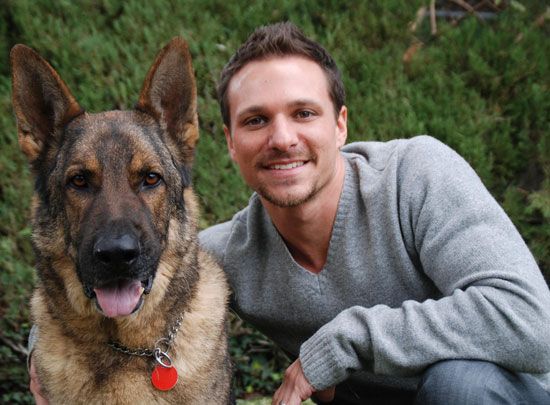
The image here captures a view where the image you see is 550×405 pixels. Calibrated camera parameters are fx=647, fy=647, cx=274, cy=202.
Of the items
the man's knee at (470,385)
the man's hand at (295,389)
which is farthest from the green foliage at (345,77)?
the man's knee at (470,385)

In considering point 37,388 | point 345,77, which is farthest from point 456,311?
point 345,77

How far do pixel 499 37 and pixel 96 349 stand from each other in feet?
12.1

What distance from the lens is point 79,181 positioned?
8.14 ft

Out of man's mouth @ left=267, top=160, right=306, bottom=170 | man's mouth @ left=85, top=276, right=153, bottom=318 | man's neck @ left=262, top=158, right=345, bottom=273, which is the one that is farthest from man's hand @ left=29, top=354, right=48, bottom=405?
man's mouth @ left=267, top=160, right=306, bottom=170

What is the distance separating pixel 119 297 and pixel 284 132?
0.96 m

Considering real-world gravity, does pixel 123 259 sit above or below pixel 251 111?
below

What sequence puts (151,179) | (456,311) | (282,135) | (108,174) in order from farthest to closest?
(282,135)
(151,179)
(108,174)
(456,311)

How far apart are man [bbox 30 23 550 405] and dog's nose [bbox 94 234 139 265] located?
0.77 m

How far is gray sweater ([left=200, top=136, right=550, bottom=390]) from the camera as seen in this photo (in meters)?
2.31

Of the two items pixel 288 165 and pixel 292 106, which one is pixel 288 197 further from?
pixel 292 106

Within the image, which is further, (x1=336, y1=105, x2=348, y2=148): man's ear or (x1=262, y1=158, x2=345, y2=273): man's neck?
(x1=336, y1=105, x2=348, y2=148): man's ear

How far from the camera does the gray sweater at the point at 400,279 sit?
2.31 meters

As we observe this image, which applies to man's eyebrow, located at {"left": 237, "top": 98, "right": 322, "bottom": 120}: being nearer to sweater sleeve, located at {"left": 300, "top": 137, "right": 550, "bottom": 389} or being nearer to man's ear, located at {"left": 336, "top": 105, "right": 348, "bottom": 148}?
man's ear, located at {"left": 336, "top": 105, "right": 348, "bottom": 148}

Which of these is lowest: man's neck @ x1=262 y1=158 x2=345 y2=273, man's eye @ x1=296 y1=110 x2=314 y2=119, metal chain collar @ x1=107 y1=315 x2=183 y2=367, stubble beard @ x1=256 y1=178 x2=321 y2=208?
metal chain collar @ x1=107 y1=315 x2=183 y2=367
